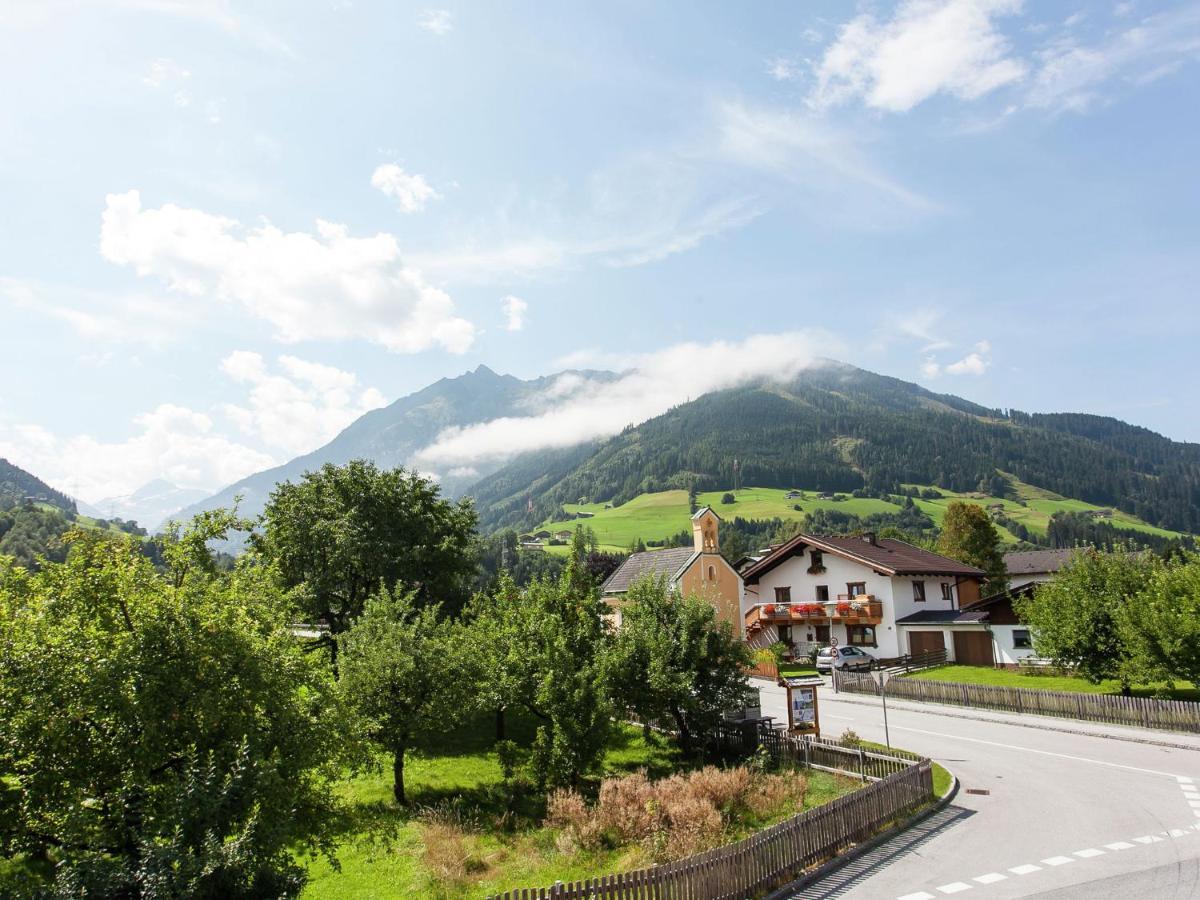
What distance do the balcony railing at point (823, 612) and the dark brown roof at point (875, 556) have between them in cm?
299

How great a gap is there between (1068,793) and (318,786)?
20855mm

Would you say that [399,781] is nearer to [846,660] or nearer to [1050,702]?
[1050,702]

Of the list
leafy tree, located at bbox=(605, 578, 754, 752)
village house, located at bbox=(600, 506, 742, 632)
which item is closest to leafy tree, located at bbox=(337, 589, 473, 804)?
leafy tree, located at bbox=(605, 578, 754, 752)

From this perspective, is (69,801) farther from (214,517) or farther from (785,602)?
(785,602)

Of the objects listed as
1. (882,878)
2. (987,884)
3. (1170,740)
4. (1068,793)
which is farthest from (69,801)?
(1170,740)

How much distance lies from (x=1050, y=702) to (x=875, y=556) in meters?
25.2

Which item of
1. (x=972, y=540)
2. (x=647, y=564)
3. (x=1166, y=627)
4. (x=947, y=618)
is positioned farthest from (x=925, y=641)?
(x=972, y=540)

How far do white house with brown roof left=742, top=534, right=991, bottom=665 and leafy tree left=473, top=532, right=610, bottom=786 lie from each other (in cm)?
3602

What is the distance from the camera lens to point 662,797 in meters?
20.5

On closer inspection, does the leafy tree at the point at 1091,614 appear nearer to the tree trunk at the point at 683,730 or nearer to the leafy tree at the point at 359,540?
the tree trunk at the point at 683,730

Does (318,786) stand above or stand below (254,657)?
below

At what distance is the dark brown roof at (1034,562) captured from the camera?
76.8 m

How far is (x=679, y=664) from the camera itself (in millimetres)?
26672

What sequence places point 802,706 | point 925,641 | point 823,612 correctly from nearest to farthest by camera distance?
point 802,706 → point 925,641 → point 823,612
